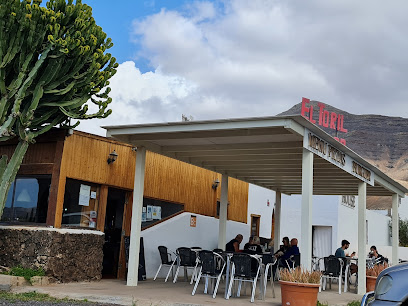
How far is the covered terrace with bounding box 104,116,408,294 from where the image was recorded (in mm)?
9531

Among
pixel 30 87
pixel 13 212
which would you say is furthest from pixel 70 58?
pixel 13 212

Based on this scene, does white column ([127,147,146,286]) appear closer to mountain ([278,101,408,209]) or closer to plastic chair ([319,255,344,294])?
plastic chair ([319,255,344,294])

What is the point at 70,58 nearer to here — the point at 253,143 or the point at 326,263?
the point at 253,143

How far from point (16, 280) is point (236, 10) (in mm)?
12059

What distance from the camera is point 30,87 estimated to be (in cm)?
1088

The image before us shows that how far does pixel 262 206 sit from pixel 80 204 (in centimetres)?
1035

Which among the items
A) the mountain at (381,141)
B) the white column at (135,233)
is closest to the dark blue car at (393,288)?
the white column at (135,233)

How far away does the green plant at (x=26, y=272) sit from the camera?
1060 centimetres

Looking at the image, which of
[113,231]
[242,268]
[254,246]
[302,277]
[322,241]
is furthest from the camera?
[322,241]

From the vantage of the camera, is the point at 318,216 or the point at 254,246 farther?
the point at 318,216

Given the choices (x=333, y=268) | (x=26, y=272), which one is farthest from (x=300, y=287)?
(x=26, y=272)

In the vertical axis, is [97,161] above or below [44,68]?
below

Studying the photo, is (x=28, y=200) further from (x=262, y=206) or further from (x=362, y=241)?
(x=262, y=206)

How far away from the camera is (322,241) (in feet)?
77.0
